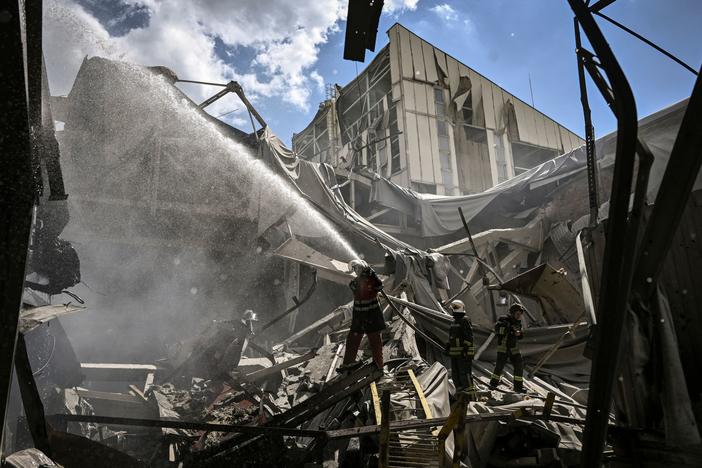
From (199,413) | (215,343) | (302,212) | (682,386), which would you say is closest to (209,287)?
(302,212)

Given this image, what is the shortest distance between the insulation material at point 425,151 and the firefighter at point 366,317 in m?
11.6

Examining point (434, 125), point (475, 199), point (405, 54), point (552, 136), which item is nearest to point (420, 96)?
point (434, 125)

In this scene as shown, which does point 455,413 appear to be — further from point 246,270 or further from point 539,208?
point 539,208

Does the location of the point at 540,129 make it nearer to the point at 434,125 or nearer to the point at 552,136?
the point at 552,136

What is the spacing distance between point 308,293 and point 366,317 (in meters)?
2.76

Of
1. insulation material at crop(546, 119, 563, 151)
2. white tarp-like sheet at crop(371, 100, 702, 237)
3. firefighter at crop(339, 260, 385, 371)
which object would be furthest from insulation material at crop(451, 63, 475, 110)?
firefighter at crop(339, 260, 385, 371)

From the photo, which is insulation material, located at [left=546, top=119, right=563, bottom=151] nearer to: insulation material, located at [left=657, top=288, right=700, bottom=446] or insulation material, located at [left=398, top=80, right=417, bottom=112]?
insulation material, located at [left=398, top=80, right=417, bottom=112]

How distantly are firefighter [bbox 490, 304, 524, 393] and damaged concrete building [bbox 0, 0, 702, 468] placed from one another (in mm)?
317

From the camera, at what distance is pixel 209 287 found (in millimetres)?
10570

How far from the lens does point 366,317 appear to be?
6062mm

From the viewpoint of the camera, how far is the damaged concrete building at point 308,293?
5.73ft

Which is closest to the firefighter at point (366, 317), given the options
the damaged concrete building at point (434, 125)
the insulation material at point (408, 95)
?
the damaged concrete building at point (434, 125)

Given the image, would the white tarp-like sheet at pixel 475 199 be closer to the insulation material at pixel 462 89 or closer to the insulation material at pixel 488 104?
the insulation material at pixel 462 89

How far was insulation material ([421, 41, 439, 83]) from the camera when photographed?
18.5 meters
